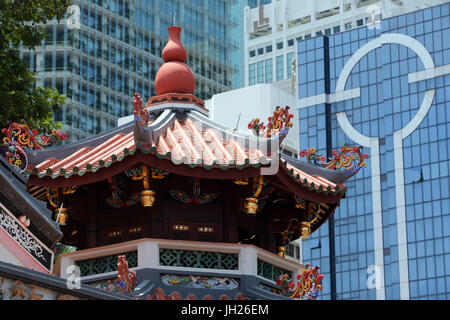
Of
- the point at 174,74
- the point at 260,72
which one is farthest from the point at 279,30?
the point at 174,74

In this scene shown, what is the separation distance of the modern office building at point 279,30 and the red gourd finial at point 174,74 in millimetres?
140511

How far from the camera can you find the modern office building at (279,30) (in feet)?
536

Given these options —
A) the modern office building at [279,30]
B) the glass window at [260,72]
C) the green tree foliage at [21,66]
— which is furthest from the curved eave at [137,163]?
the glass window at [260,72]

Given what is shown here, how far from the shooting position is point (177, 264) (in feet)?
62.8

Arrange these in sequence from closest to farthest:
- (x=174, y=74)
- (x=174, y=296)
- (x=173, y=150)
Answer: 1. (x=174, y=296)
2. (x=173, y=150)
3. (x=174, y=74)

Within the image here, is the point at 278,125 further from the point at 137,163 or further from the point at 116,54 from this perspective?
the point at 116,54

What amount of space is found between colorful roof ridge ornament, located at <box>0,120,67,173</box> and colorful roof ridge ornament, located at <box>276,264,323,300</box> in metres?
4.64

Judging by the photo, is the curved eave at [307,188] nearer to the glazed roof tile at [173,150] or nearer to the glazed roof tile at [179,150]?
the glazed roof tile at [179,150]

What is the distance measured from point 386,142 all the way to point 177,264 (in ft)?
312

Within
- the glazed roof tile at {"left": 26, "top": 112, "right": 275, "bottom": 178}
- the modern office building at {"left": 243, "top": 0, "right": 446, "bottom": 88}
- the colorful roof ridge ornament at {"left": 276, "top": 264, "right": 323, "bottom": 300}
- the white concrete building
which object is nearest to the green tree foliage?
the glazed roof tile at {"left": 26, "top": 112, "right": 275, "bottom": 178}

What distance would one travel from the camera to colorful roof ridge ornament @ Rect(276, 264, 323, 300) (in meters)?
19.8

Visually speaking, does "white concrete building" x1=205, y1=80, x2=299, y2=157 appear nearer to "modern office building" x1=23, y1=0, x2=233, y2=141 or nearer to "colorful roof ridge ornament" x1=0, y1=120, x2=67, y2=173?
"modern office building" x1=23, y1=0, x2=233, y2=141

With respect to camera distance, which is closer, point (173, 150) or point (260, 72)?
point (173, 150)
